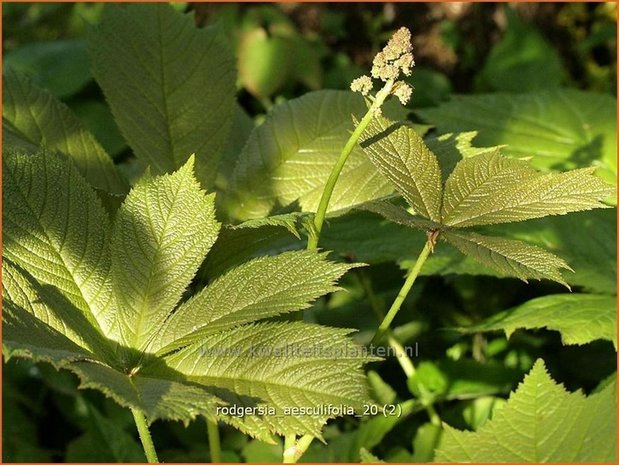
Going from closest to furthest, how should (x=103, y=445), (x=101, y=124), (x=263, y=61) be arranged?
1. (x=103, y=445)
2. (x=101, y=124)
3. (x=263, y=61)

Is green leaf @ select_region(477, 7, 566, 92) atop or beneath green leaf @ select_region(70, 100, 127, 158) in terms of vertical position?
atop

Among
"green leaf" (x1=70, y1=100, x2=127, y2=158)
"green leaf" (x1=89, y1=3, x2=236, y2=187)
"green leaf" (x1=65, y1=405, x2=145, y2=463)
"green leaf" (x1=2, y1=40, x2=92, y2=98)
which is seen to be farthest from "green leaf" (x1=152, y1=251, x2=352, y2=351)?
"green leaf" (x1=2, y1=40, x2=92, y2=98)

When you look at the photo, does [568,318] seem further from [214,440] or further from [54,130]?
[54,130]

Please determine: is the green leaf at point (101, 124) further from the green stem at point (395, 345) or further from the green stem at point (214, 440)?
the green stem at point (214, 440)

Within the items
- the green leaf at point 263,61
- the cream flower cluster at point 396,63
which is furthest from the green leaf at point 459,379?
the green leaf at point 263,61

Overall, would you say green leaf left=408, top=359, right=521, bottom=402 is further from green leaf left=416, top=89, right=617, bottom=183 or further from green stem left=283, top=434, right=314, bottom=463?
green stem left=283, top=434, right=314, bottom=463

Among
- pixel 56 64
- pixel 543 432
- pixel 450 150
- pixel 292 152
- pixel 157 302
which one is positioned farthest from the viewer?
pixel 56 64

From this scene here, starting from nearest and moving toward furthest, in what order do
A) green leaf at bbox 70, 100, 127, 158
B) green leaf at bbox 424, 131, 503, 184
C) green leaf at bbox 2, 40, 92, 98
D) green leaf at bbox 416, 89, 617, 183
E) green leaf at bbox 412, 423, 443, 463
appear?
1. green leaf at bbox 424, 131, 503, 184
2. green leaf at bbox 412, 423, 443, 463
3. green leaf at bbox 416, 89, 617, 183
4. green leaf at bbox 70, 100, 127, 158
5. green leaf at bbox 2, 40, 92, 98

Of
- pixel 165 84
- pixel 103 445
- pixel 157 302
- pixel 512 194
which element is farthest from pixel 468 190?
pixel 103 445
